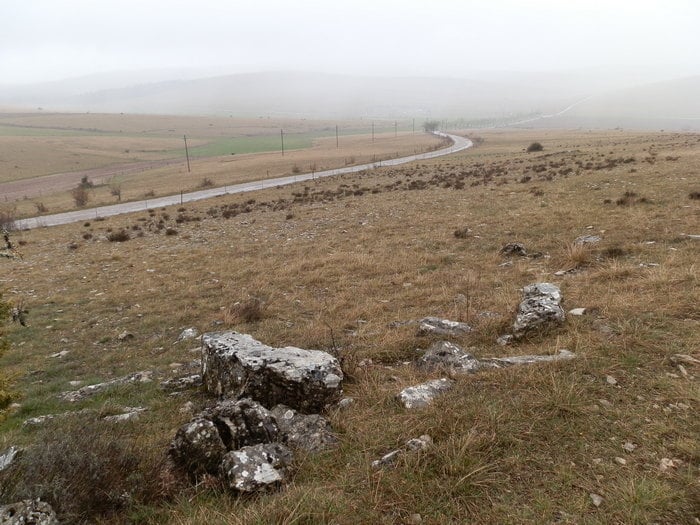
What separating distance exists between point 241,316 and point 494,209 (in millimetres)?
13345

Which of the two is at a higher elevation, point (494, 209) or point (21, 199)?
point (494, 209)

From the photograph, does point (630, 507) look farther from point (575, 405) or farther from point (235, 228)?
point (235, 228)

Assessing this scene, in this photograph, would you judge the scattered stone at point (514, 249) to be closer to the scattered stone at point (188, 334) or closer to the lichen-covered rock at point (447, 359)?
the lichen-covered rock at point (447, 359)

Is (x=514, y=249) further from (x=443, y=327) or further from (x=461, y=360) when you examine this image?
(x=461, y=360)

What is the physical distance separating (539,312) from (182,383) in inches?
227

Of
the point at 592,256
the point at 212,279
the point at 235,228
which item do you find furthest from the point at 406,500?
the point at 235,228

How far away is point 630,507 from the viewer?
124 inches

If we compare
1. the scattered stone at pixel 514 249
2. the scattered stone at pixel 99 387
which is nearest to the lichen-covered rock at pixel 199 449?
the scattered stone at pixel 99 387

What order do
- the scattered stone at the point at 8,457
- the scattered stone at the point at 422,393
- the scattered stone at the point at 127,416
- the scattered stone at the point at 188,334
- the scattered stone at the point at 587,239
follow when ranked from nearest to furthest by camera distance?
the scattered stone at the point at 8,457 < the scattered stone at the point at 422,393 < the scattered stone at the point at 127,416 < the scattered stone at the point at 188,334 < the scattered stone at the point at 587,239

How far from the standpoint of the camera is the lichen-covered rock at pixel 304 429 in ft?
14.4

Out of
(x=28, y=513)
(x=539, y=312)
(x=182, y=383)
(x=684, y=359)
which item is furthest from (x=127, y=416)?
(x=684, y=359)

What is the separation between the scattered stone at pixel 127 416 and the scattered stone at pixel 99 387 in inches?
51.6

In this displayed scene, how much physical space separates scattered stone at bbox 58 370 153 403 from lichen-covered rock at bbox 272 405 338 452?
3.63m

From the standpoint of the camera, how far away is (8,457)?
167 inches
